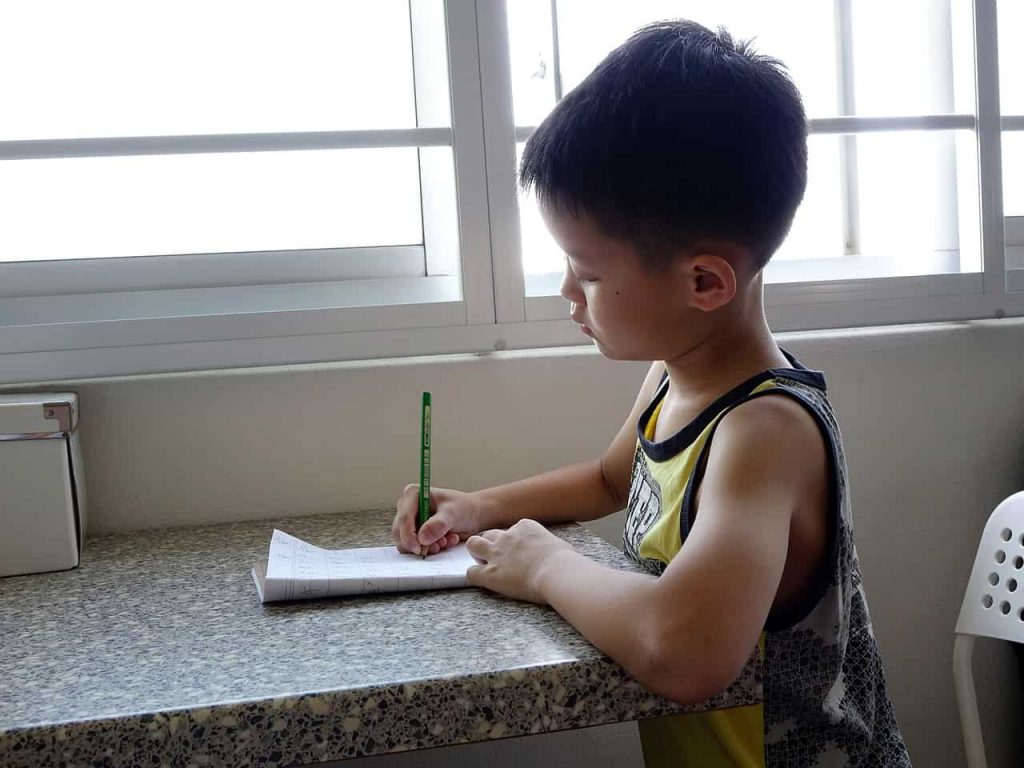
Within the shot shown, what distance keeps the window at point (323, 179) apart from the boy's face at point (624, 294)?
1.28 ft

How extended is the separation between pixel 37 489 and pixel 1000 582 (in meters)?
1.02

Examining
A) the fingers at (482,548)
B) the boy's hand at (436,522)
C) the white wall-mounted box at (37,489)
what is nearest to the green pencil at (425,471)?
the boy's hand at (436,522)

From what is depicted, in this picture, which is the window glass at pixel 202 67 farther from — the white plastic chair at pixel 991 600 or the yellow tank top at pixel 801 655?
the white plastic chair at pixel 991 600

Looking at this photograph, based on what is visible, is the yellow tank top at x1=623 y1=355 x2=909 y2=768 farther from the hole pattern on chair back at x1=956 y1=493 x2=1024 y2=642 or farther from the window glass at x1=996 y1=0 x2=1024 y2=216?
the window glass at x1=996 y1=0 x2=1024 y2=216

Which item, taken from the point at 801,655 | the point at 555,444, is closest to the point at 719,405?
the point at 801,655

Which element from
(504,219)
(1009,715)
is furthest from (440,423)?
(1009,715)

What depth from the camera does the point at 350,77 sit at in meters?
1.37

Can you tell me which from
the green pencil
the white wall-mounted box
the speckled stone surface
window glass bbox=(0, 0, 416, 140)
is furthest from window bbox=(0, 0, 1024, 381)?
the speckled stone surface

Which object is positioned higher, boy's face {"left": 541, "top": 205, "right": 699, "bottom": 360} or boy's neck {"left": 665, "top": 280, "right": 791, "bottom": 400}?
boy's face {"left": 541, "top": 205, "right": 699, "bottom": 360}

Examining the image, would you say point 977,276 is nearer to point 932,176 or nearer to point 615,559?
point 932,176

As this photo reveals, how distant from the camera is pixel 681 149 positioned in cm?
80

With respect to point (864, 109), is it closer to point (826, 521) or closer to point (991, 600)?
point (991, 600)

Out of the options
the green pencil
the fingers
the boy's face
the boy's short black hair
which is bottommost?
the fingers

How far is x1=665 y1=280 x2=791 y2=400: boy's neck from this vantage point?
0.88 metres
